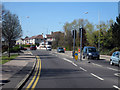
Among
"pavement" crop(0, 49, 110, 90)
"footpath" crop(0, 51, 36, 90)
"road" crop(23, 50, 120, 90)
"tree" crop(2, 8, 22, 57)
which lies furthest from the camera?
"tree" crop(2, 8, 22, 57)

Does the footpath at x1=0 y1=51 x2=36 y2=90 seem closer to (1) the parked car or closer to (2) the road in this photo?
(2) the road

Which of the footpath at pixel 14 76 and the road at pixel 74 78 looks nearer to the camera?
the footpath at pixel 14 76

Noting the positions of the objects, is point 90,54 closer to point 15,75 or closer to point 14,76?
point 15,75

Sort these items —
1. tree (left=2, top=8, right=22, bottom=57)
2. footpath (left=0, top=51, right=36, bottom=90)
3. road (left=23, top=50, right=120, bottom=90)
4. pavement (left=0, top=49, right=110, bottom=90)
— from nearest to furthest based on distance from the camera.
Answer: footpath (left=0, top=51, right=36, bottom=90)
pavement (left=0, top=49, right=110, bottom=90)
road (left=23, top=50, right=120, bottom=90)
tree (left=2, top=8, right=22, bottom=57)

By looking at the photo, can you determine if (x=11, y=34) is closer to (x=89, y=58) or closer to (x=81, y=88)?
(x=89, y=58)

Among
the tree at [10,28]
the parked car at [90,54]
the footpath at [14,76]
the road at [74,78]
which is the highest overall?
the tree at [10,28]

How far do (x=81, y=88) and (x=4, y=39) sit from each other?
23.0m

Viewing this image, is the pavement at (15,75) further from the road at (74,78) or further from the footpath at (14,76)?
the road at (74,78)

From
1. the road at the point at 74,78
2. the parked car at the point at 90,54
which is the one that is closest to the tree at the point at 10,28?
the parked car at the point at 90,54

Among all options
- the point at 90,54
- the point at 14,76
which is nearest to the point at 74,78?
the point at 14,76

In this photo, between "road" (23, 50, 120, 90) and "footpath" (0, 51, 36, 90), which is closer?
"footpath" (0, 51, 36, 90)

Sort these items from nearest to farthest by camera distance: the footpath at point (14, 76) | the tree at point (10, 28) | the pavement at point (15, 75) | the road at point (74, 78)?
the footpath at point (14, 76) < the pavement at point (15, 75) < the road at point (74, 78) < the tree at point (10, 28)

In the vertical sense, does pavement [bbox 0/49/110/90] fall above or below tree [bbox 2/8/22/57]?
below

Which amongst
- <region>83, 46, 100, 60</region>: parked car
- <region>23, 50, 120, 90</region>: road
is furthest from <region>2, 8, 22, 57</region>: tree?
<region>23, 50, 120, 90</region>: road
